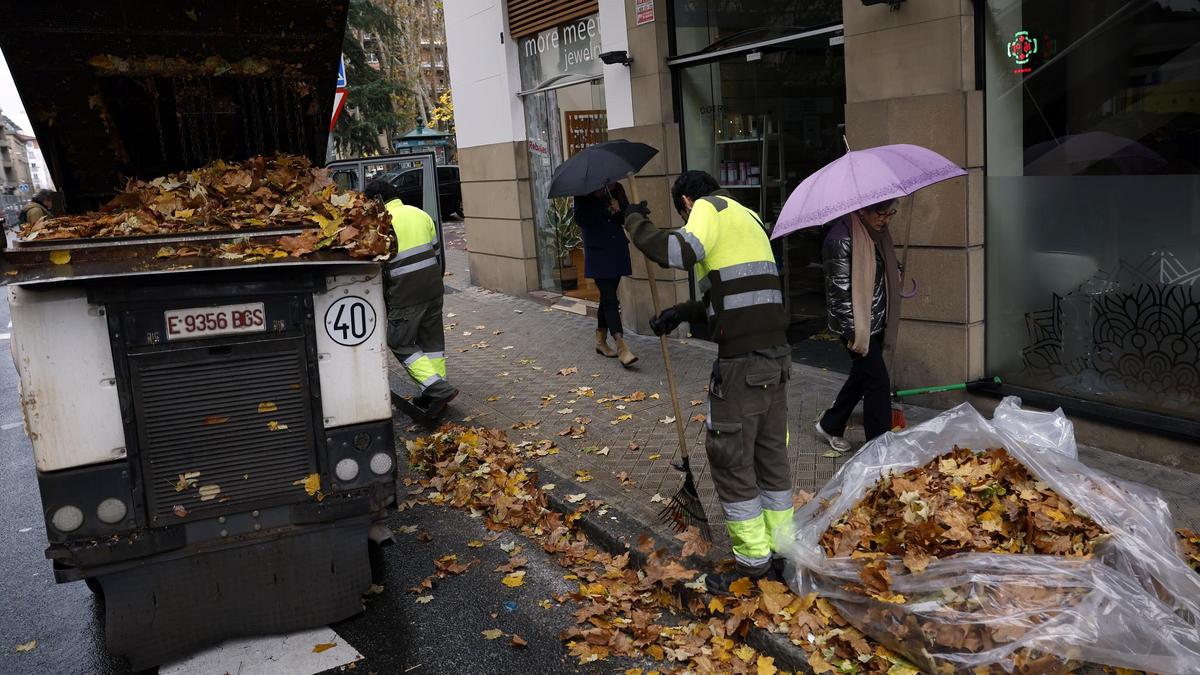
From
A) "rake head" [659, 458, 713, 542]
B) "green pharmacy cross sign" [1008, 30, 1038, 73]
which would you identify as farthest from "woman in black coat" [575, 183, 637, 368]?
"rake head" [659, 458, 713, 542]

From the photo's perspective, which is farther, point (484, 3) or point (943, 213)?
point (484, 3)

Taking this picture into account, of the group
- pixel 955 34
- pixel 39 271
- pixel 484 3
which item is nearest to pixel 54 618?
pixel 39 271

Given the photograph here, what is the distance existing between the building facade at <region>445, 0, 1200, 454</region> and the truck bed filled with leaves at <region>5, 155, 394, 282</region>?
243 centimetres

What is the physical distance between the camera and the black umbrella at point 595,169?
6312 millimetres

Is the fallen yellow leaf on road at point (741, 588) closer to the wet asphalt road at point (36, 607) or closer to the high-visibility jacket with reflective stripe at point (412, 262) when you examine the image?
the wet asphalt road at point (36, 607)

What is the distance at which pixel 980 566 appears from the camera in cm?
367

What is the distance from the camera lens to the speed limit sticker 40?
431cm

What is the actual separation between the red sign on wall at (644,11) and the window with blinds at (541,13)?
128cm

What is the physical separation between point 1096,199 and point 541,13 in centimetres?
753

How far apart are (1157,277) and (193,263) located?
5179 mm

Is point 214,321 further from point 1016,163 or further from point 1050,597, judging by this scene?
point 1016,163

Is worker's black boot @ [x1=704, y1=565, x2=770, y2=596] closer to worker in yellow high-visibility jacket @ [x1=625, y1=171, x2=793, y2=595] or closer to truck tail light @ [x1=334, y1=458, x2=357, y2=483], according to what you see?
worker in yellow high-visibility jacket @ [x1=625, y1=171, x2=793, y2=595]

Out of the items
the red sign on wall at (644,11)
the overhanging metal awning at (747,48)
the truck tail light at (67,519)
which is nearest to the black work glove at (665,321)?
the truck tail light at (67,519)

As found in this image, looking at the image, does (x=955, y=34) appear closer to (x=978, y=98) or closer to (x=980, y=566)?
(x=978, y=98)
